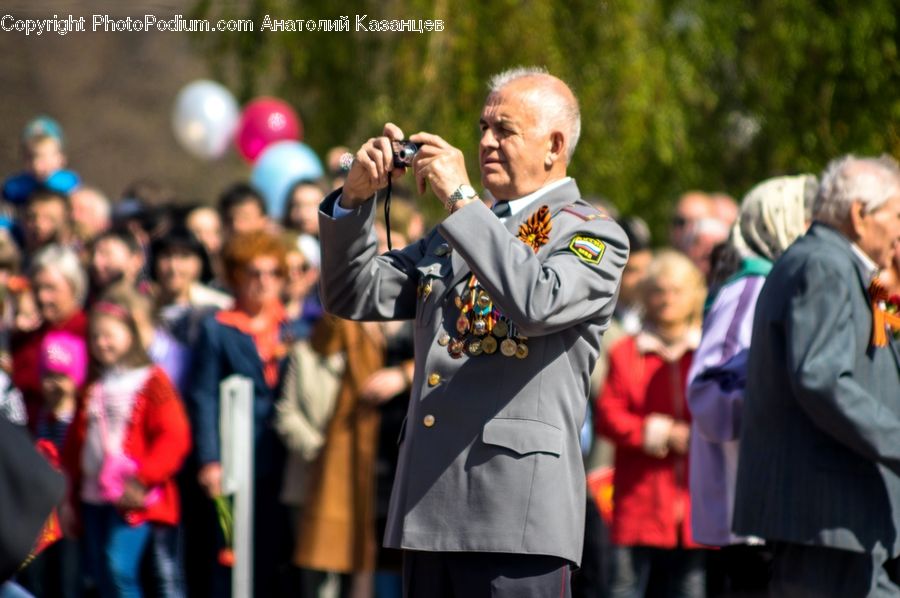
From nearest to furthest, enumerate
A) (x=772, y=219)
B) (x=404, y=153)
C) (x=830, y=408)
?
(x=404, y=153) → (x=830, y=408) → (x=772, y=219)

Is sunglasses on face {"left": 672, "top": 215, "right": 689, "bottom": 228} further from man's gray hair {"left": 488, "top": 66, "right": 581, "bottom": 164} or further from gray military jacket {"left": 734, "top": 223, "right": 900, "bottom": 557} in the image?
man's gray hair {"left": 488, "top": 66, "right": 581, "bottom": 164}

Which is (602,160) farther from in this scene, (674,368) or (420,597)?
(420,597)

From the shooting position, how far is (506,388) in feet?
12.7

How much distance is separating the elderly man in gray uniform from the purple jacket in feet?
3.89

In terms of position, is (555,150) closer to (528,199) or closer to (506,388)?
(528,199)

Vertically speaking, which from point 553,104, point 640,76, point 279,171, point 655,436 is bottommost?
point 655,436

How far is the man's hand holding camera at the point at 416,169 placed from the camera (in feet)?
12.6

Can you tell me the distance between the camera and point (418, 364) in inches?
159

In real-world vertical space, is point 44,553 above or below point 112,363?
below

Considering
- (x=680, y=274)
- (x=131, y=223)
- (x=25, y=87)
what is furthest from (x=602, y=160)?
(x=25, y=87)

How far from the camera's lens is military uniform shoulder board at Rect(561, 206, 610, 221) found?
3.99m

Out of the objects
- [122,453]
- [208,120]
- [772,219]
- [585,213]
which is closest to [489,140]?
[585,213]

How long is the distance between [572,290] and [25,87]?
2095 centimetres

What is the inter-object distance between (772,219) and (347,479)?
7.74ft
